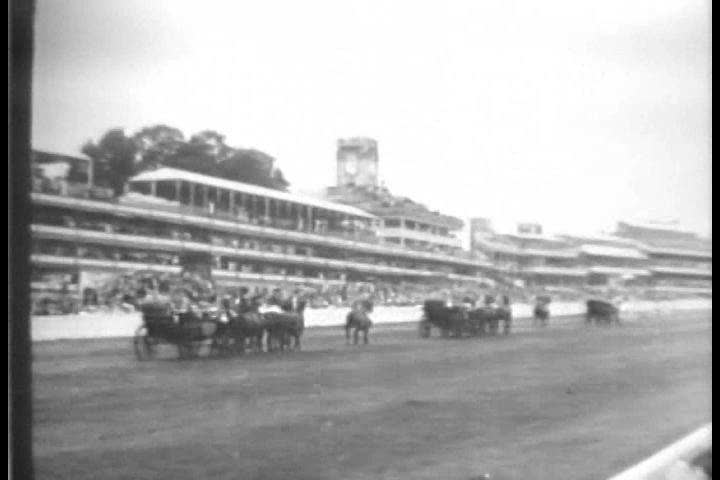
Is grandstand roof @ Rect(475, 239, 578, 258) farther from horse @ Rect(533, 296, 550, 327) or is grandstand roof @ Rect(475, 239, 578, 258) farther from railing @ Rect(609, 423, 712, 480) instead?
railing @ Rect(609, 423, 712, 480)

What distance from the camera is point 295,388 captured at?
6.11 ft

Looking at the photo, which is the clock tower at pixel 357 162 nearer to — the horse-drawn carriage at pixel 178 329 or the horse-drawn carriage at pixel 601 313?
the horse-drawn carriage at pixel 178 329

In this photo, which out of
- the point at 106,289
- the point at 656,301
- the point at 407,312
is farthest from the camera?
the point at 656,301

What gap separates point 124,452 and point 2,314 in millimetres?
418

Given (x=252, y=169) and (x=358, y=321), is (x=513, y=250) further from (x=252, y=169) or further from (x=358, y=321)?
(x=252, y=169)

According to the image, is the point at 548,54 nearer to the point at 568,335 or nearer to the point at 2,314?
the point at 568,335

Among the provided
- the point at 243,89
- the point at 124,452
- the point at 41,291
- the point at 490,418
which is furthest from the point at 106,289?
the point at 490,418

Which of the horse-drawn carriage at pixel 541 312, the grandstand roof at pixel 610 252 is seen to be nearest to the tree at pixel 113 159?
the horse-drawn carriage at pixel 541 312

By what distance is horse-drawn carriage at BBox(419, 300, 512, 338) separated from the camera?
196cm

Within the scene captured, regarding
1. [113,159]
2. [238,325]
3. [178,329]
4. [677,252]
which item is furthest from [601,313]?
[113,159]

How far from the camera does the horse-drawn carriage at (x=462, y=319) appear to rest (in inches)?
77.3

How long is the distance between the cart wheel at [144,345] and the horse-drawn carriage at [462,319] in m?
0.52

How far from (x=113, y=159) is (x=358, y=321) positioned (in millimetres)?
558

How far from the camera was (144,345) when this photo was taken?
5.90 feet
